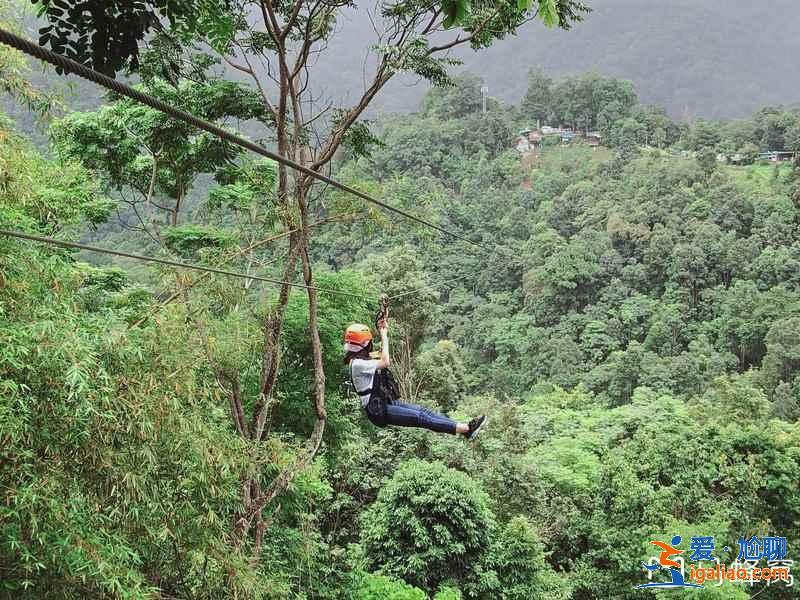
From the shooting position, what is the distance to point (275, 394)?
19.9 feet

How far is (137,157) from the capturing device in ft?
18.7

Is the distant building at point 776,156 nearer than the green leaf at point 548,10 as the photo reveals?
No

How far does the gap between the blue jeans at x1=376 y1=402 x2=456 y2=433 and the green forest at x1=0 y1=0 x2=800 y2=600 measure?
2.96 feet

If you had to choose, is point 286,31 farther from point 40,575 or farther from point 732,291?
point 732,291

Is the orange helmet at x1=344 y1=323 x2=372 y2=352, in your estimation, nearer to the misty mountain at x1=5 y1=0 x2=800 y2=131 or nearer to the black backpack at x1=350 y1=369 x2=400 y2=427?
the black backpack at x1=350 y1=369 x2=400 y2=427

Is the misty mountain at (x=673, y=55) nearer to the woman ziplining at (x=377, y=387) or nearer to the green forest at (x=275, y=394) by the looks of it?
the green forest at (x=275, y=394)

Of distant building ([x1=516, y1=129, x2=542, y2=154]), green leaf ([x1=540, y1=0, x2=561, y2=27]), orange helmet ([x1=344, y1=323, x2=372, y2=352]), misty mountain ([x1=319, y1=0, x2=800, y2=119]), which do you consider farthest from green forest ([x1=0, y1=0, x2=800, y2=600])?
misty mountain ([x1=319, y1=0, x2=800, y2=119])

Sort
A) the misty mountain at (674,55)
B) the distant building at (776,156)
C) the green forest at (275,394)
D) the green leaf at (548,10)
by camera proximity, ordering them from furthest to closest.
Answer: the misty mountain at (674,55), the distant building at (776,156), the green forest at (275,394), the green leaf at (548,10)

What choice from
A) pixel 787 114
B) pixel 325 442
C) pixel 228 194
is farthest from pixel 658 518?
pixel 787 114

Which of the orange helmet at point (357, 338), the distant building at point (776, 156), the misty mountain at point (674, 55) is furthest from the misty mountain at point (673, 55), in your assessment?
the orange helmet at point (357, 338)

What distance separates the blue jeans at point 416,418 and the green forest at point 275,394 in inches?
35.5

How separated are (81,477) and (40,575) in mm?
387

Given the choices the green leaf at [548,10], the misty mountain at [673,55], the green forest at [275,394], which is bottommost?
the green forest at [275,394]

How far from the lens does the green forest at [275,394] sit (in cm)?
238
